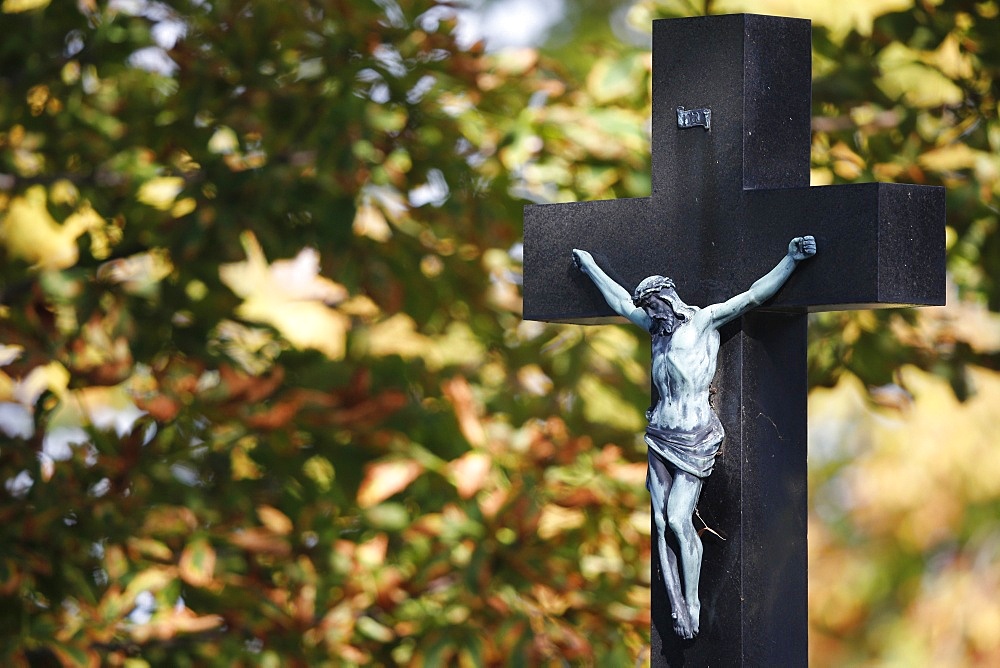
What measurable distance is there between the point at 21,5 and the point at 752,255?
2551 mm

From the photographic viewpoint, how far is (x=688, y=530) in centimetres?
189

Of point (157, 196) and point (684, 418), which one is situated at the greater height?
point (157, 196)

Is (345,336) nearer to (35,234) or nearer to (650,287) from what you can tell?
(35,234)

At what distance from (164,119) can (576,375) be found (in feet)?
3.80

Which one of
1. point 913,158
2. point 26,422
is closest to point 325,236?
point 26,422

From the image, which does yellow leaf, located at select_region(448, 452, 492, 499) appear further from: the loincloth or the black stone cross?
the loincloth

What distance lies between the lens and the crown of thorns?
193 cm

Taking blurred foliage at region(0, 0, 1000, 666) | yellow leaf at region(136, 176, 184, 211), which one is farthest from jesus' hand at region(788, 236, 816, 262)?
yellow leaf at region(136, 176, 184, 211)

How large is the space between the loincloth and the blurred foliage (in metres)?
0.99

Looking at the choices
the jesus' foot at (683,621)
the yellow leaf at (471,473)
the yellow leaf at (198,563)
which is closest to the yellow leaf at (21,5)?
the yellow leaf at (198,563)

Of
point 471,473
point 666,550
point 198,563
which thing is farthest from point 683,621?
point 198,563

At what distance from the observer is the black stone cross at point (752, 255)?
6.15ft

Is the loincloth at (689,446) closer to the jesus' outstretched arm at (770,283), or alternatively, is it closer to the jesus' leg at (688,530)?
the jesus' leg at (688,530)

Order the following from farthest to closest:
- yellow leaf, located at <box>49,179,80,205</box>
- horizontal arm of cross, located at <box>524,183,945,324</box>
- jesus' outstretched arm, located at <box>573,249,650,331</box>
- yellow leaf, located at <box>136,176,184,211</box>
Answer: yellow leaf, located at <box>49,179,80,205</box> → yellow leaf, located at <box>136,176,184,211</box> → jesus' outstretched arm, located at <box>573,249,650,331</box> → horizontal arm of cross, located at <box>524,183,945,324</box>
